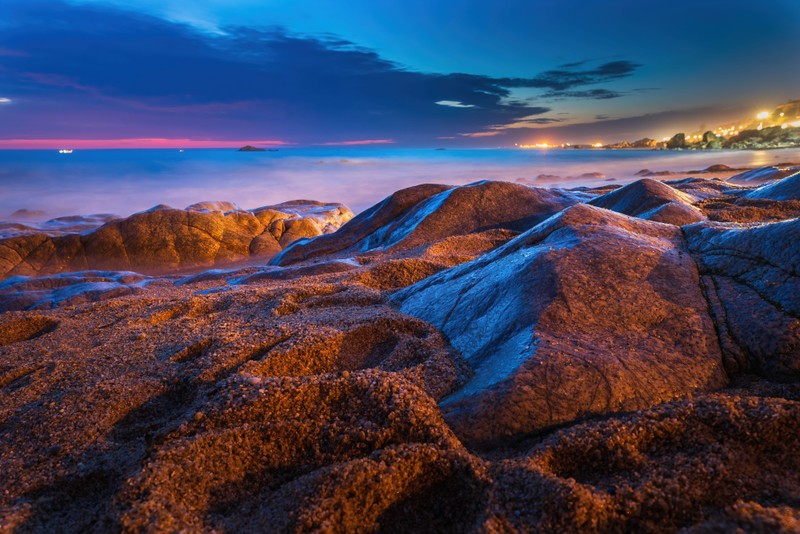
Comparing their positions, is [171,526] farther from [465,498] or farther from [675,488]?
[675,488]

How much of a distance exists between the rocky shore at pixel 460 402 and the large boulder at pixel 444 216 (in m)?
3.69

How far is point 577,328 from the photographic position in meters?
2.26

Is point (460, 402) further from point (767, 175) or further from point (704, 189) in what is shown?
point (767, 175)

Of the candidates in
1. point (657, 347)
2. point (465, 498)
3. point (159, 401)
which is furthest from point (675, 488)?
point (159, 401)

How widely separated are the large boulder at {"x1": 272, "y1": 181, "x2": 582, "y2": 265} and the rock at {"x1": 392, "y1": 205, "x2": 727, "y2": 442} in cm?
400

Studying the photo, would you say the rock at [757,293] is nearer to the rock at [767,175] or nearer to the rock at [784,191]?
the rock at [784,191]

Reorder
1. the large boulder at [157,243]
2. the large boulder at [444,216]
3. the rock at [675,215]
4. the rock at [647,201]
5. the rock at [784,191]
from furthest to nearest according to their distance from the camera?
the large boulder at [157,243], the large boulder at [444,216], the rock at [784,191], the rock at [647,201], the rock at [675,215]

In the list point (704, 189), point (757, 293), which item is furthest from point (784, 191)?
point (757, 293)

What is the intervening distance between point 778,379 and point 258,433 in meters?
2.31

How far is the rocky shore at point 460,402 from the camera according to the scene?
4.69 ft

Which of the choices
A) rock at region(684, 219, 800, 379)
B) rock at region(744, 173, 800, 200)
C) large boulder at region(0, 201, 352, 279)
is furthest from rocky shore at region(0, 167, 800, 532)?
large boulder at region(0, 201, 352, 279)

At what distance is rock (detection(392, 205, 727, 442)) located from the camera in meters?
1.89

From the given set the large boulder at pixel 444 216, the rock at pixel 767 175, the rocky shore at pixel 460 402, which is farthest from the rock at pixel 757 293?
the rock at pixel 767 175

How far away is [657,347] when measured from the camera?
2129 millimetres
